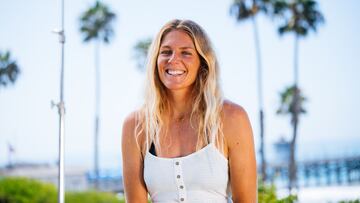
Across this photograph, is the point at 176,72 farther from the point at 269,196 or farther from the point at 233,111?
the point at 269,196

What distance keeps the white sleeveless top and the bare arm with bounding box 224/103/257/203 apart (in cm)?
3

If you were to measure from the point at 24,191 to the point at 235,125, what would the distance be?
15.4 m

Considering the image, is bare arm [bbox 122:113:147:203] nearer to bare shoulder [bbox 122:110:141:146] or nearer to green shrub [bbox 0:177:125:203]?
bare shoulder [bbox 122:110:141:146]

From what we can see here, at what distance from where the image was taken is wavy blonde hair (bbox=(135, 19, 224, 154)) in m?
1.71

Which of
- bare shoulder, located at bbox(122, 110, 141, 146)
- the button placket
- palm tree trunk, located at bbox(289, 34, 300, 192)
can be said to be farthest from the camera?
palm tree trunk, located at bbox(289, 34, 300, 192)

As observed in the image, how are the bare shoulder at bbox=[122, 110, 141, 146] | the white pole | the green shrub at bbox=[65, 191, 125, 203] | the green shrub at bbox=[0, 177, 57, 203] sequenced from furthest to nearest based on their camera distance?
the green shrub at bbox=[65, 191, 125, 203]
the green shrub at bbox=[0, 177, 57, 203]
the white pole
the bare shoulder at bbox=[122, 110, 141, 146]

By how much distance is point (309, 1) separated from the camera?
2238 cm

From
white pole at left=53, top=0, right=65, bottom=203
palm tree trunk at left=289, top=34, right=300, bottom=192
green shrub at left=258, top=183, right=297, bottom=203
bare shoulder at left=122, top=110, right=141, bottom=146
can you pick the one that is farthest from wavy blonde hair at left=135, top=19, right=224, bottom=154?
palm tree trunk at left=289, top=34, right=300, bottom=192

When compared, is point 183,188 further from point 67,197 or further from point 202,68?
point 67,197

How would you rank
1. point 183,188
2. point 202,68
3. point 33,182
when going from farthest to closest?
point 33,182
point 202,68
point 183,188

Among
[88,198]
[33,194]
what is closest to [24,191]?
[33,194]

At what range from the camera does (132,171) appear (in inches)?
69.7

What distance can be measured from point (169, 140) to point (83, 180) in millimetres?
30535

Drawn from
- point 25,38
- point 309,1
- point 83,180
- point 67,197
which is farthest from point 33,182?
point 25,38
